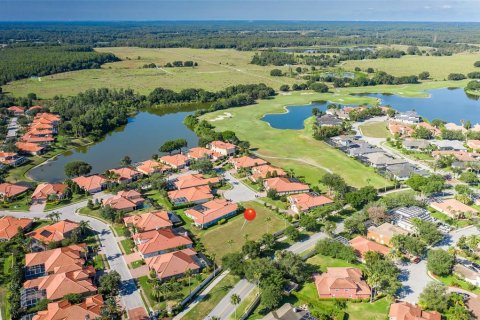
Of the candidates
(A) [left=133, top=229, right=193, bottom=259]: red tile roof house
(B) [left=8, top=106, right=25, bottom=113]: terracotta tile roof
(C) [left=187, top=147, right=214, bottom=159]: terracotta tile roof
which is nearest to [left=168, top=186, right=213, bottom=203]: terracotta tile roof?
(A) [left=133, top=229, right=193, bottom=259]: red tile roof house

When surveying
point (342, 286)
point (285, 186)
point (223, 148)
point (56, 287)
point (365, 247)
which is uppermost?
point (223, 148)

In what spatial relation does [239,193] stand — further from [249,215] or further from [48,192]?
[48,192]

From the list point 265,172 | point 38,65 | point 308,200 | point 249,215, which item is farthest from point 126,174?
point 38,65

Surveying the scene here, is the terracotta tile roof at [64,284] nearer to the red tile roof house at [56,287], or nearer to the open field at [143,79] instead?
the red tile roof house at [56,287]

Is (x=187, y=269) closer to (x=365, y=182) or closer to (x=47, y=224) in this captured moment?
(x=47, y=224)

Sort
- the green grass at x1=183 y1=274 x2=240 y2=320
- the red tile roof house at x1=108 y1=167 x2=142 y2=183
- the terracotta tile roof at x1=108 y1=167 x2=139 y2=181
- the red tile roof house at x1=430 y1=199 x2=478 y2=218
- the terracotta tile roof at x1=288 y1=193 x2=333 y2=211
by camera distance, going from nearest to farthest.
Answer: the green grass at x1=183 y1=274 x2=240 y2=320 < the red tile roof house at x1=430 y1=199 x2=478 y2=218 < the terracotta tile roof at x1=288 y1=193 x2=333 y2=211 < the red tile roof house at x1=108 y1=167 x2=142 y2=183 < the terracotta tile roof at x1=108 y1=167 x2=139 y2=181

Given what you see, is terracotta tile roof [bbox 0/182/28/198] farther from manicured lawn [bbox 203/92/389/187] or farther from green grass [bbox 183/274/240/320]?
manicured lawn [bbox 203/92/389/187]

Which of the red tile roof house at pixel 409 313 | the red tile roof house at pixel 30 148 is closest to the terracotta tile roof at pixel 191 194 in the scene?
the red tile roof house at pixel 409 313

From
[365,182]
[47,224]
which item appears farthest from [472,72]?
[47,224]
